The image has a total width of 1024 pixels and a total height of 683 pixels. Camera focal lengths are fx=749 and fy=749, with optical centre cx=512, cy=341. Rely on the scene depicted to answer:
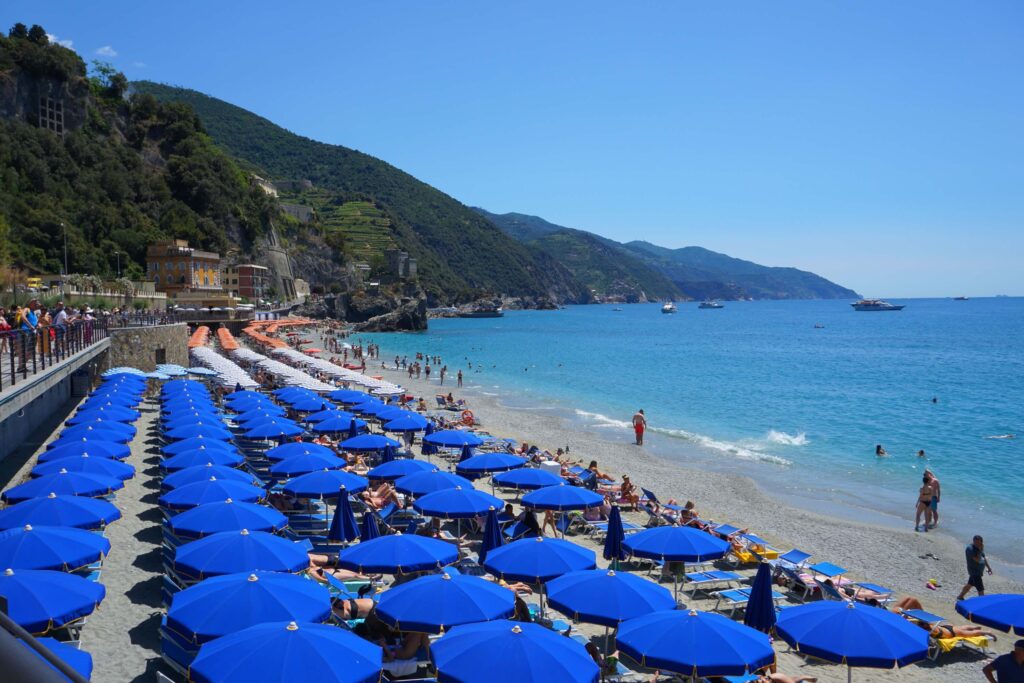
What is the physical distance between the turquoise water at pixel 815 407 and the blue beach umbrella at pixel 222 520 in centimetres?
1437

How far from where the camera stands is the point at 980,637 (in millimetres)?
10445

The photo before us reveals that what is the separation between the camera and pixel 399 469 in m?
15.0

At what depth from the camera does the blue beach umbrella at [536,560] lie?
9.53 metres

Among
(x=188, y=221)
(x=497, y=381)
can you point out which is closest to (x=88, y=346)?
(x=497, y=381)

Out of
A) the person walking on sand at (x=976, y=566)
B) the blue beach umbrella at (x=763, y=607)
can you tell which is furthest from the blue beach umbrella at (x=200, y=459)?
the person walking on sand at (x=976, y=566)

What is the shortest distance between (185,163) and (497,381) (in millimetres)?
57434

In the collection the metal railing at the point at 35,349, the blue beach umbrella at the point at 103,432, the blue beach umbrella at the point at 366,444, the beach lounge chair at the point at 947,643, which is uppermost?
the metal railing at the point at 35,349

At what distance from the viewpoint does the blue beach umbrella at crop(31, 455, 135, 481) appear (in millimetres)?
12922

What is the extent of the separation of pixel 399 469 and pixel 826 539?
30.4 feet

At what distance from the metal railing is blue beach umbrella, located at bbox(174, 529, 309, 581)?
6.01 meters

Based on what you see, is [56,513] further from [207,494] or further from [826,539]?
[826,539]

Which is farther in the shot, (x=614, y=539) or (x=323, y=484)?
(x=323, y=484)

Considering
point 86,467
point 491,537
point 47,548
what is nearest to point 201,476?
point 86,467

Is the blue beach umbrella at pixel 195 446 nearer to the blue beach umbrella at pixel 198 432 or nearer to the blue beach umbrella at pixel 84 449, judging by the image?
the blue beach umbrella at pixel 84 449
